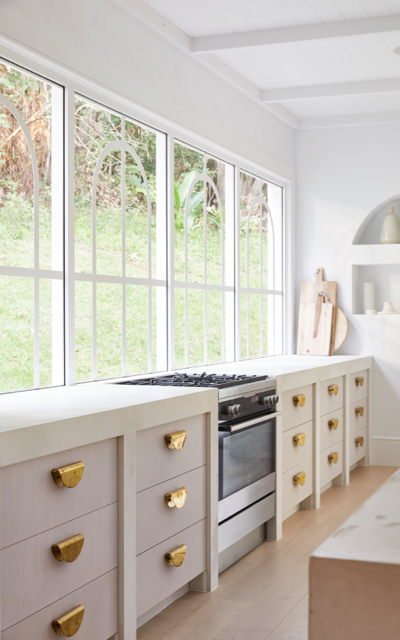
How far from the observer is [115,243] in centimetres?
873

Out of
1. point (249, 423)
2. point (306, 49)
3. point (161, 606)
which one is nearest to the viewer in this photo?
point (161, 606)

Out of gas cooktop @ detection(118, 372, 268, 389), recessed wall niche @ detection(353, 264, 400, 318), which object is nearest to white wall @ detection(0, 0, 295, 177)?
recessed wall niche @ detection(353, 264, 400, 318)

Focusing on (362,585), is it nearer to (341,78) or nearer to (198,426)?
(198,426)

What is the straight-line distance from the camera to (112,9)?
3.09m

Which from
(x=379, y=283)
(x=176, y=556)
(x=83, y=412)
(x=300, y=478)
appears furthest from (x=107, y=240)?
(x=83, y=412)

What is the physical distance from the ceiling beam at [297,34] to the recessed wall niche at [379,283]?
7.21ft

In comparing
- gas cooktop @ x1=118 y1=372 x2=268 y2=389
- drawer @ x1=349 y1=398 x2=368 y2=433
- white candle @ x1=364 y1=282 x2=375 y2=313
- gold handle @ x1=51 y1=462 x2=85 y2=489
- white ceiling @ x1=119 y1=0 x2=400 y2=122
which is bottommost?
drawer @ x1=349 y1=398 x2=368 y2=433

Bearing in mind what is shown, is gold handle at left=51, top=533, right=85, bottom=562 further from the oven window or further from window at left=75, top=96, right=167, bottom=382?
window at left=75, top=96, right=167, bottom=382

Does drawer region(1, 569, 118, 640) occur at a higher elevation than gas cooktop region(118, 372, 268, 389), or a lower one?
lower

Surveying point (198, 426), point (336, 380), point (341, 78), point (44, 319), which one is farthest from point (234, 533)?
point (44, 319)

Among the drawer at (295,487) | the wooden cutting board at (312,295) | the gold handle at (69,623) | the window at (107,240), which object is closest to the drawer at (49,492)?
the gold handle at (69,623)

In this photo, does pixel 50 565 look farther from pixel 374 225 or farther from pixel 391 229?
pixel 374 225

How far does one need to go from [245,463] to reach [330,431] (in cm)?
142

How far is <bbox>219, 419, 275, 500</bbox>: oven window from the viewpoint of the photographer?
291 cm
